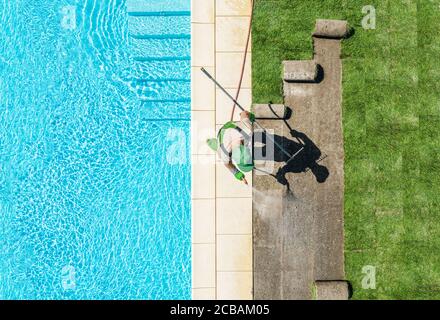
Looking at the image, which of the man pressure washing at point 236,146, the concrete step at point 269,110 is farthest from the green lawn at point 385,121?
the man pressure washing at point 236,146

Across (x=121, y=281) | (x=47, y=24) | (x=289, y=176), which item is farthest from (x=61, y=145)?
(x=289, y=176)

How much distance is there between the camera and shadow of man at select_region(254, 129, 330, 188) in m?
8.74

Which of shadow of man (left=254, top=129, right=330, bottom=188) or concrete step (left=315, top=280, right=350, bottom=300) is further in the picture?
shadow of man (left=254, top=129, right=330, bottom=188)

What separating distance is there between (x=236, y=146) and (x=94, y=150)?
10.9ft

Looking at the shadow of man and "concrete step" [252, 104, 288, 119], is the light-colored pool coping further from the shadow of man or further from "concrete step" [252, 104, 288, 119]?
the shadow of man

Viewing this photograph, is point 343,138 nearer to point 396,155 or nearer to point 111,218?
point 396,155

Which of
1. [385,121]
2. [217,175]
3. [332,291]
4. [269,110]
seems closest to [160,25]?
[269,110]

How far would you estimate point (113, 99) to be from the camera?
29.3 ft

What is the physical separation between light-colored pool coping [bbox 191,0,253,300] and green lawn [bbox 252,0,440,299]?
54 cm

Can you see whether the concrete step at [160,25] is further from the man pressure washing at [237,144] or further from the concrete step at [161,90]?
the man pressure washing at [237,144]

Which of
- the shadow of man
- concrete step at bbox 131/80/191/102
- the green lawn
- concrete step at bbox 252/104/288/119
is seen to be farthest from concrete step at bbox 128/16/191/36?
the shadow of man

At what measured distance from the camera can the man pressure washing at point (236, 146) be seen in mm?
8242

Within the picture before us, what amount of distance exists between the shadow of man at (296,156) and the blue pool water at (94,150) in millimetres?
1925
